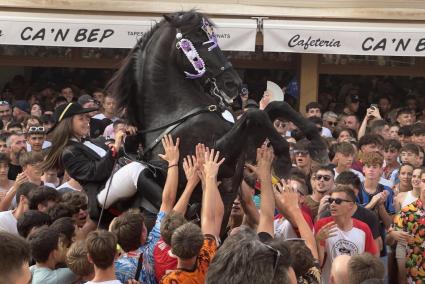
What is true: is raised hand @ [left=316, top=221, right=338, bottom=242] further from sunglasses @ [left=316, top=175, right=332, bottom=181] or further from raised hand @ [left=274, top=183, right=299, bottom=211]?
sunglasses @ [left=316, top=175, right=332, bottom=181]

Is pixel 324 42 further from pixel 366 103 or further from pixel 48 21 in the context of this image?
pixel 48 21

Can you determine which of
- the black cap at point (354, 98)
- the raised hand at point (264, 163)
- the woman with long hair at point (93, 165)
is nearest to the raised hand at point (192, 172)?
the raised hand at point (264, 163)

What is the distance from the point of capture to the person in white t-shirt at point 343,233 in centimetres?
791

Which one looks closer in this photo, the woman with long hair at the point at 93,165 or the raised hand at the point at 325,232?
the raised hand at the point at 325,232

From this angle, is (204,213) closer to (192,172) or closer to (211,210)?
(211,210)

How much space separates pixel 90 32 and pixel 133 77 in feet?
21.3

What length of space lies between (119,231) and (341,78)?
11166mm

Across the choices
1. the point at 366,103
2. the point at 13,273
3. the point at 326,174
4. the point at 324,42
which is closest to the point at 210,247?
the point at 13,273

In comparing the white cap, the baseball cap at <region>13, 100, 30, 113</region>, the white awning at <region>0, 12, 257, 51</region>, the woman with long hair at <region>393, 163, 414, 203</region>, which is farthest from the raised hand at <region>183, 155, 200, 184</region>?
the baseball cap at <region>13, 100, 30, 113</region>

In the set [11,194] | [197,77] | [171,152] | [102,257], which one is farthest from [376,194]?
[102,257]

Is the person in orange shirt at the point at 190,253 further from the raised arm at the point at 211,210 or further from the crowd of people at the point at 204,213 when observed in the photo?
the raised arm at the point at 211,210

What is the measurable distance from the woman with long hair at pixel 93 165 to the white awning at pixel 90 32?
534 cm

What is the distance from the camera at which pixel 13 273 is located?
13.2 feet

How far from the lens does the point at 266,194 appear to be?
6.89 meters
